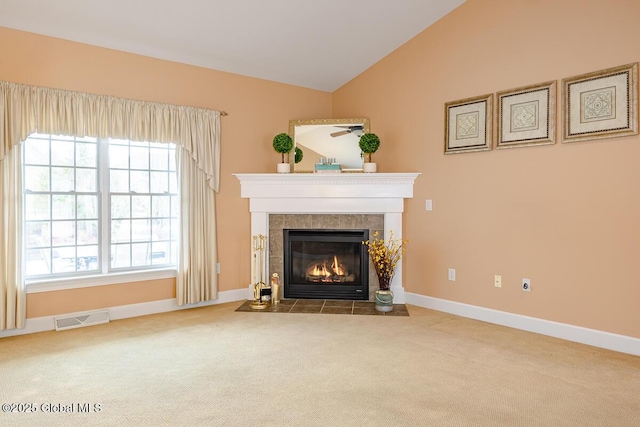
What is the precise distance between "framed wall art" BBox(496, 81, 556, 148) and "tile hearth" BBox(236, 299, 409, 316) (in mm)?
2108

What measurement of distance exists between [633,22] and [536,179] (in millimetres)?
1429

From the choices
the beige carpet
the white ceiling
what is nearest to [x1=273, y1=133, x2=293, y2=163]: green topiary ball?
the white ceiling

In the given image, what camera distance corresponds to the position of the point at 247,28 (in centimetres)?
435

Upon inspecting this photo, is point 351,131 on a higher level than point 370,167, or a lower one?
higher

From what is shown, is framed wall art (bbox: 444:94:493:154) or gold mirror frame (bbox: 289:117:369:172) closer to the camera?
framed wall art (bbox: 444:94:493:154)

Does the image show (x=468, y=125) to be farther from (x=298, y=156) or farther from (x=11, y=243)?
(x=11, y=243)

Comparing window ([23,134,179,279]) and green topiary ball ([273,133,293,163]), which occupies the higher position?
green topiary ball ([273,133,293,163])

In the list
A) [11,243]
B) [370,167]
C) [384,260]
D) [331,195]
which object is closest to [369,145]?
[370,167]

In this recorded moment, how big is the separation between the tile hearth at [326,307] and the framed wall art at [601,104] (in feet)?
8.07

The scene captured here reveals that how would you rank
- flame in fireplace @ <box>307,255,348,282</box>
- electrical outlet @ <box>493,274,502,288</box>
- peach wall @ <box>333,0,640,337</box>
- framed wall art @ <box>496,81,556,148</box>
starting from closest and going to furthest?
1. peach wall @ <box>333,0,640,337</box>
2. framed wall art @ <box>496,81,556,148</box>
3. electrical outlet @ <box>493,274,502,288</box>
4. flame in fireplace @ <box>307,255,348,282</box>

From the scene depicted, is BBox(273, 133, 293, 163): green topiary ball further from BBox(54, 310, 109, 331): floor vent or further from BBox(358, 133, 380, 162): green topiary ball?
BBox(54, 310, 109, 331): floor vent

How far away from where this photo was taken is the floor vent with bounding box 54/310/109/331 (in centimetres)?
404

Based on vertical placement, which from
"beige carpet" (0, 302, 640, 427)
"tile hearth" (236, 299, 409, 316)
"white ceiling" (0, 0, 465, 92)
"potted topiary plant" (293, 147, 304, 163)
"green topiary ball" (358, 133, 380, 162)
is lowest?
"beige carpet" (0, 302, 640, 427)

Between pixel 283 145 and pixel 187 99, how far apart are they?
1.22m
